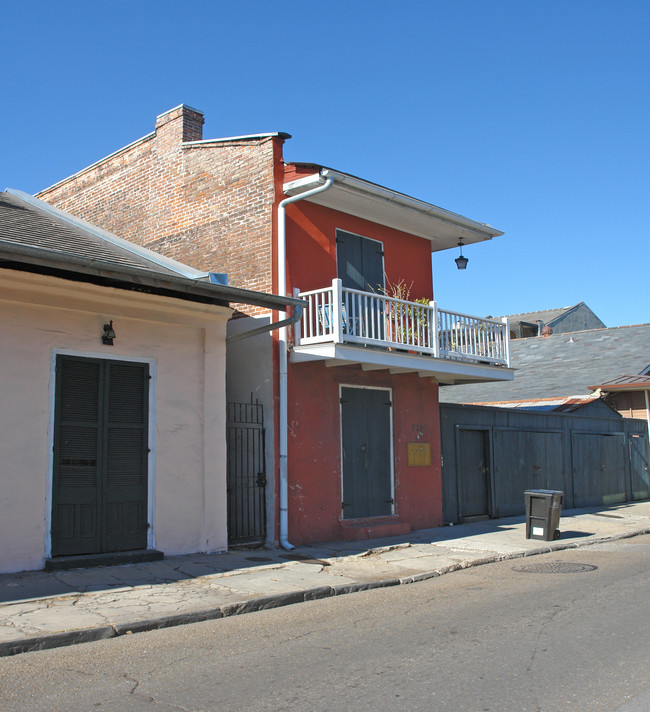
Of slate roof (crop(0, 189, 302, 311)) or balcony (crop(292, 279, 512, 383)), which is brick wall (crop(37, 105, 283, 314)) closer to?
balcony (crop(292, 279, 512, 383))

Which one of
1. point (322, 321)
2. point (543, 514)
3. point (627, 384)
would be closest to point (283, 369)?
point (322, 321)

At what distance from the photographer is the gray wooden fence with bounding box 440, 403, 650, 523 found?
50.4ft

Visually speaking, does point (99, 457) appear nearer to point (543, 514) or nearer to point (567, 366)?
point (543, 514)

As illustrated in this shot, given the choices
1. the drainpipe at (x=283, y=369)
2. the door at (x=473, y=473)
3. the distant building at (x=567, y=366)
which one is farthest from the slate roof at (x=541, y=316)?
the drainpipe at (x=283, y=369)

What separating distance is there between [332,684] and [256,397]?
24.8 ft

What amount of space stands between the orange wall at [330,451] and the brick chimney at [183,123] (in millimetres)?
5392

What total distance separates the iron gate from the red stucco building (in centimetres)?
5

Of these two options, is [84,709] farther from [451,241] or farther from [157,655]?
[451,241]

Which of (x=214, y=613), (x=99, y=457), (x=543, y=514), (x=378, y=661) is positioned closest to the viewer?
(x=378, y=661)

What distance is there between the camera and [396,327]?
1273 centimetres

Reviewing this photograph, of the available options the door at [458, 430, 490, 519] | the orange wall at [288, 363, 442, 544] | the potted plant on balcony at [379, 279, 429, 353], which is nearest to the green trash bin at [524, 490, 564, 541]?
the orange wall at [288, 363, 442, 544]

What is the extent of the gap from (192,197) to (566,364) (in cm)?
1616

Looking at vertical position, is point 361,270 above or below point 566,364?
above

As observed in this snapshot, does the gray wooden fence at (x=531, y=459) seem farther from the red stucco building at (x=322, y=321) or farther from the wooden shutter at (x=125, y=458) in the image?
the wooden shutter at (x=125, y=458)
